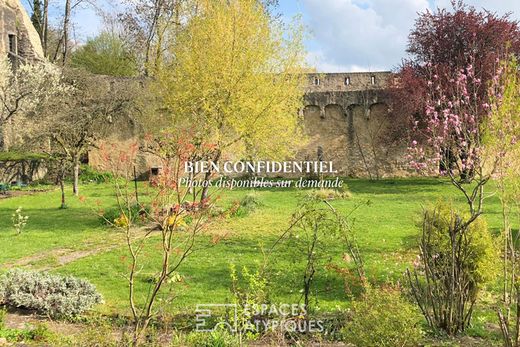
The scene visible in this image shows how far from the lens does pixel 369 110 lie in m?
26.9

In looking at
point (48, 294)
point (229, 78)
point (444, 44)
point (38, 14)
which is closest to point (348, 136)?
point (444, 44)

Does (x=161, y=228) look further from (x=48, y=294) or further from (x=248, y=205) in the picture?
(x=248, y=205)

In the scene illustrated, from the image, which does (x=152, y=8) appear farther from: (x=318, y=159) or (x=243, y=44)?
(x=243, y=44)

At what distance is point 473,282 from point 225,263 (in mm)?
4712

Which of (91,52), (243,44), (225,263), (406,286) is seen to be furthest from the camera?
(91,52)

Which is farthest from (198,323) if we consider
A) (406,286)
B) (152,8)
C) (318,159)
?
(152,8)

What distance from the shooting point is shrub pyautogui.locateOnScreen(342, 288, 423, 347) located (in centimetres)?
470

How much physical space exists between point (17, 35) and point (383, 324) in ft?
95.1

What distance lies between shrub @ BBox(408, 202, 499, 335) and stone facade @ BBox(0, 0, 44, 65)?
25311mm

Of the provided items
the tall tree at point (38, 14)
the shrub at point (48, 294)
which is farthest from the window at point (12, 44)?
the shrub at point (48, 294)

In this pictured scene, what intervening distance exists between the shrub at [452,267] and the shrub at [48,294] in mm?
4398

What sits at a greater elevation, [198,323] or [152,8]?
[152,8]

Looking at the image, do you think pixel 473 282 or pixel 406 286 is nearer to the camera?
pixel 473 282

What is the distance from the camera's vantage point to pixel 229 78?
A: 14.2 metres
